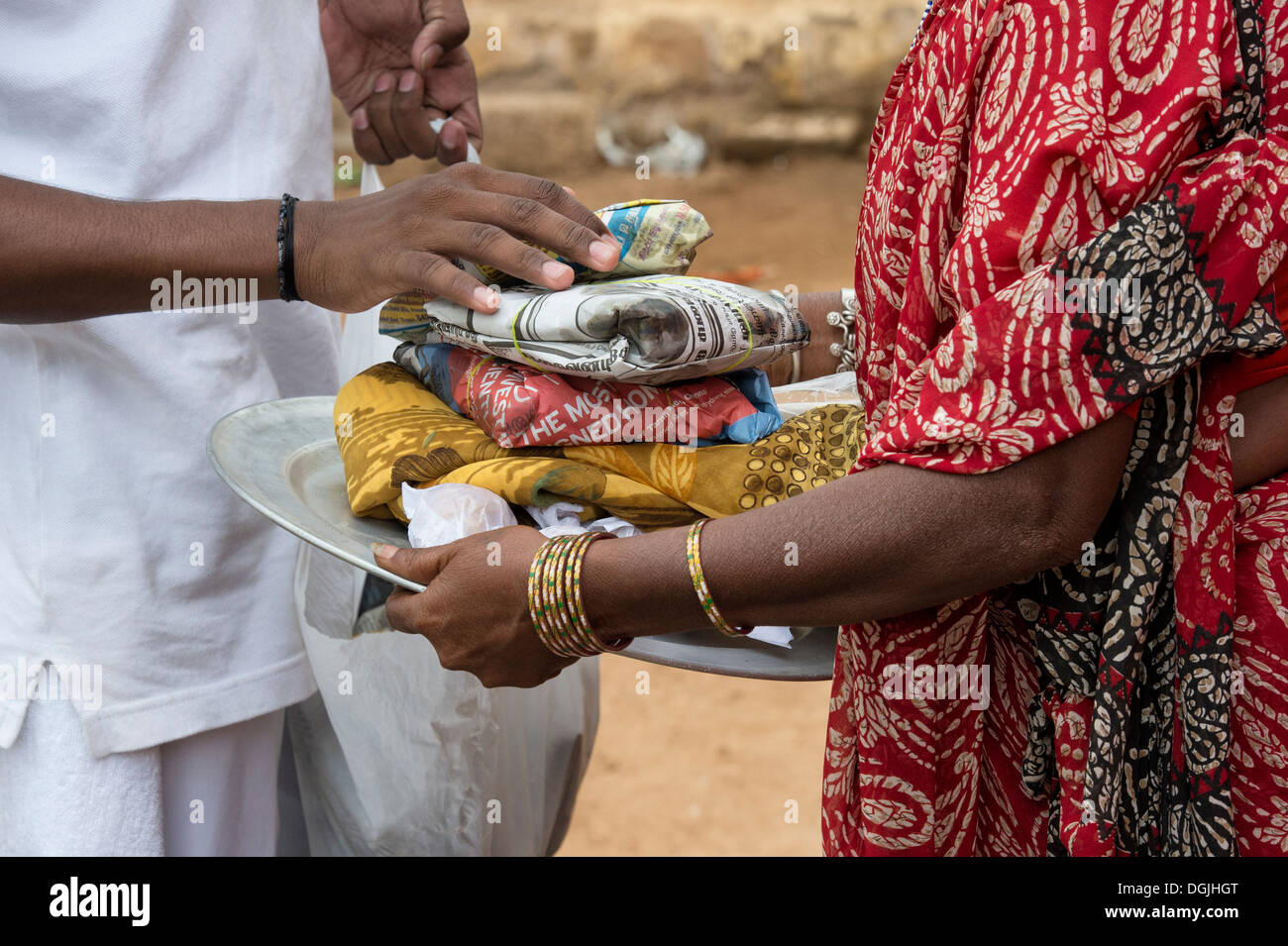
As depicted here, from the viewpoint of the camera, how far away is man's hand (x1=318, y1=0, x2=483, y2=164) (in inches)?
67.4

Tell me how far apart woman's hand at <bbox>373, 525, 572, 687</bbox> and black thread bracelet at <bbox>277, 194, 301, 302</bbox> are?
1.08 feet

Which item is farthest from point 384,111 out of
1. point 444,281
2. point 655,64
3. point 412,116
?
point 655,64

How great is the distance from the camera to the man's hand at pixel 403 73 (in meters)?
1.71

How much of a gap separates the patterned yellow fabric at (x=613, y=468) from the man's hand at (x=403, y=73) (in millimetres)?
681

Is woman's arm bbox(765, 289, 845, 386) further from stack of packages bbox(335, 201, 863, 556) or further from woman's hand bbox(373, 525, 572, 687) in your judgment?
woman's hand bbox(373, 525, 572, 687)

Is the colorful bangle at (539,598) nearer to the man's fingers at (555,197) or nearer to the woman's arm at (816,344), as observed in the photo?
the man's fingers at (555,197)

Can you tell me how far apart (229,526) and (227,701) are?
22 centimetres

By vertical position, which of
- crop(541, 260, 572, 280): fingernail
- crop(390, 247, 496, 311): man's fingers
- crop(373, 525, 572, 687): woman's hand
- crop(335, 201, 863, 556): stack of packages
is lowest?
crop(373, 525, 572, 687): woman's hand

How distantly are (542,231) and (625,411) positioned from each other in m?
0.20

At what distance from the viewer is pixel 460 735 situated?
5.48 feet

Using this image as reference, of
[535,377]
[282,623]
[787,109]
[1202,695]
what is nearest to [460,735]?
[282,623]

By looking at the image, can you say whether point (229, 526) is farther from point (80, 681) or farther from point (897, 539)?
point (897, 539)

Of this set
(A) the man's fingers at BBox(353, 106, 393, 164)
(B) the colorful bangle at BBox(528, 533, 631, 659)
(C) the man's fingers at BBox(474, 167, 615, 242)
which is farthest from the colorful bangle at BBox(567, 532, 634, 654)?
(A) the man's fingers at BBox(353, 106, 393, 164)

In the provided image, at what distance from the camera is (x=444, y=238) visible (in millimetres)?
1186
